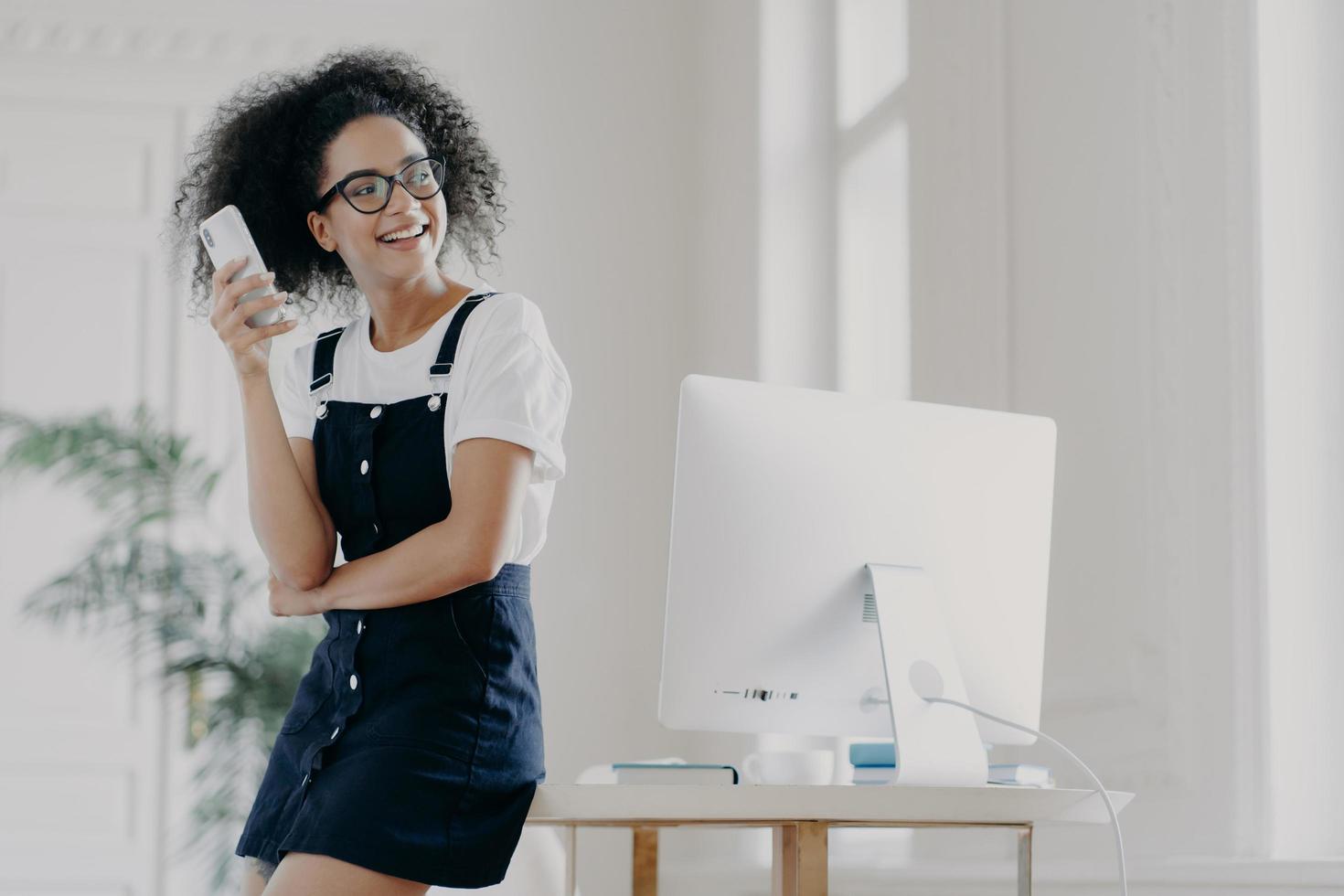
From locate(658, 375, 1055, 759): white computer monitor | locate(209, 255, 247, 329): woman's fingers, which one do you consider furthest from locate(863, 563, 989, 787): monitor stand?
locate(209, 255, 247, 329): woman's fingers

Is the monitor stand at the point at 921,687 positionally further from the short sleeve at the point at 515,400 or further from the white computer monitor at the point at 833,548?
the short sleeve at the point at 515,400

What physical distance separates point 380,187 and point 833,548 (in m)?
0.60

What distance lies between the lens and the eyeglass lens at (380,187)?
1517 millimetres

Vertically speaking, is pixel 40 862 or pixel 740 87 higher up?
pixel 740 87

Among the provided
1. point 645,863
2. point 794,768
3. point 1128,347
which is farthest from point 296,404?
point 1128,347

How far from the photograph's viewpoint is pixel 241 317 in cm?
146

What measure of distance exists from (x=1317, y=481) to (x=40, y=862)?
141 inches

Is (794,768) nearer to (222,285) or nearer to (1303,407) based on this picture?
(222,285)

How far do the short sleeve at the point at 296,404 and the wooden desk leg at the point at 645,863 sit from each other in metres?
0.76

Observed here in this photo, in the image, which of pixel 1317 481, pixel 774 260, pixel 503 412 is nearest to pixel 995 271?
pixel 1317 481

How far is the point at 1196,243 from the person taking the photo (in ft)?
7.01

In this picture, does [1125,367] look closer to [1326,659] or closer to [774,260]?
[1326,659]

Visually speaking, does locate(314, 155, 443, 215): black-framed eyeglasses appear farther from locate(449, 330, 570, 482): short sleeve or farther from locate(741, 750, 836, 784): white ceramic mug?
locate(741, 750, 836, 784): white ceramic mug

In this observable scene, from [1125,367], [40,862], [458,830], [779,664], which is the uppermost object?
[1125,367]
